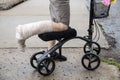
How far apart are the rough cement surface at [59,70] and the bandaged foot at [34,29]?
442 millimetres

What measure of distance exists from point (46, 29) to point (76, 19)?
2.96 m

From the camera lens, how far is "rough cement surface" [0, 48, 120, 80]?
4.45 meters

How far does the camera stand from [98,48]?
5090 millimetres

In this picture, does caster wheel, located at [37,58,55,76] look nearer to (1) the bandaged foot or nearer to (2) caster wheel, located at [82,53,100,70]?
(1) the bandaged foot

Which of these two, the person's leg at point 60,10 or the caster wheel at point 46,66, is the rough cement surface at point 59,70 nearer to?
the caster wheel at point 46,66

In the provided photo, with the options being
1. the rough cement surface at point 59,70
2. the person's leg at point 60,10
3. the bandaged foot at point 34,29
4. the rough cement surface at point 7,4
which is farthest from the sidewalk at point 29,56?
the person's leg at point 60,10

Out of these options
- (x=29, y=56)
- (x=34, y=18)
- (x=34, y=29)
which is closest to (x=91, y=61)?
(x=34, y=29)

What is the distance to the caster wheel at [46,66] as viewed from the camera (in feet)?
14.3

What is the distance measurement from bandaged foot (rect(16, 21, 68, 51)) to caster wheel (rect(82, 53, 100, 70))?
1.85ft

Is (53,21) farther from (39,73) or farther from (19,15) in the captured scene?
(19,15)

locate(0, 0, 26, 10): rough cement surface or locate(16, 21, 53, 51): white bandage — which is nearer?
locate(16, 21, 53, 51): white bandage

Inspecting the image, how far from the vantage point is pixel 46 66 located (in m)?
4.38

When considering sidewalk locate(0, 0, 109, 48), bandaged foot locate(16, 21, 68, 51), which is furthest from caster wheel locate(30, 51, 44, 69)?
sidewalk locate(0, 0, 109, 48)

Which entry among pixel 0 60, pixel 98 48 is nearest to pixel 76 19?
pixel 98 48
